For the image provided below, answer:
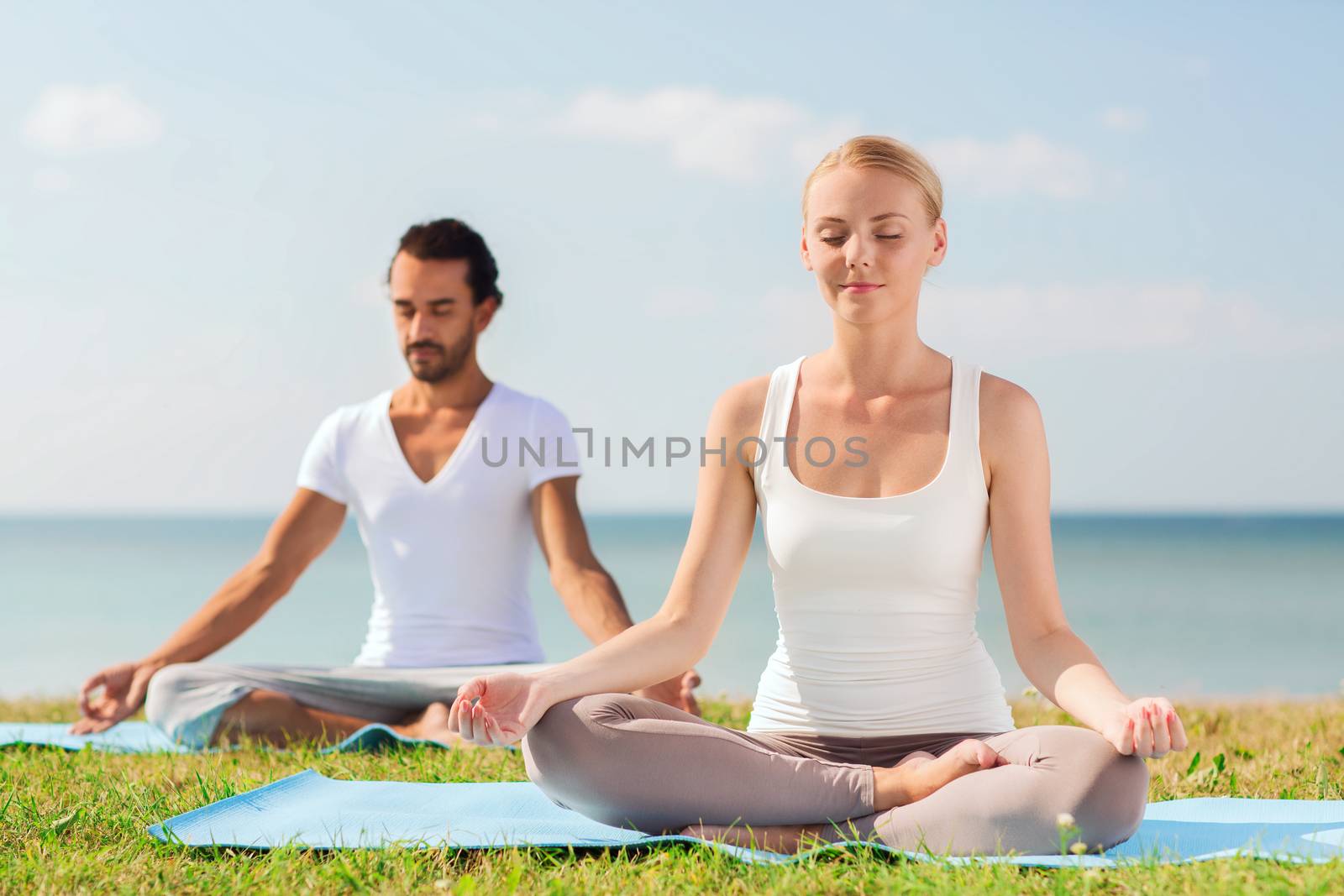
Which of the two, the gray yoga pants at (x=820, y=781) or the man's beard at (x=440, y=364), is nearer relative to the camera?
the gray yoga pants at (x=820, y=781)

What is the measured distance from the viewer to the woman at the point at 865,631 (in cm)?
255

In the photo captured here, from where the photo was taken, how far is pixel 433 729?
4.37m

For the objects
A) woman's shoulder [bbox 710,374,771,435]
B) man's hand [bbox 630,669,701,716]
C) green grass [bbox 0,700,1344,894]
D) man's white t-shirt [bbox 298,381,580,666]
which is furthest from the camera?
man's white t-shirt [bbox 298,381,580,666]

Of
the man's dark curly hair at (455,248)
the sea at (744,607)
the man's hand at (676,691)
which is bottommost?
the sea at (744,607)

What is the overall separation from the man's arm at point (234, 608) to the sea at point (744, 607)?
0.94 m

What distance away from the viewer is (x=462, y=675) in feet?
15.0

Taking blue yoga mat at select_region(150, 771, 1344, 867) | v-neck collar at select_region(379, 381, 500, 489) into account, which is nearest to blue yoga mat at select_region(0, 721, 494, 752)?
blue yoga mat at select_region(150, 771, 1344, 867)

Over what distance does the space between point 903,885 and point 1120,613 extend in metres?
24.9

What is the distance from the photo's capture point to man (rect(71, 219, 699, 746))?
454 centimetres

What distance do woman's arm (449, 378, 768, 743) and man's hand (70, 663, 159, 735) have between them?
2.37 metres

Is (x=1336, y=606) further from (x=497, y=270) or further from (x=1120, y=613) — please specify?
(x=497, y=270)

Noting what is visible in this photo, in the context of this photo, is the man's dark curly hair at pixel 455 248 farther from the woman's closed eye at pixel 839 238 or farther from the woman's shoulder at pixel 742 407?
the woman's closed eye at pixel 839 238

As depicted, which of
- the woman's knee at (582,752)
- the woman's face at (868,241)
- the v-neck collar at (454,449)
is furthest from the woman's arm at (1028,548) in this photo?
the v-neck collar at (454,449)

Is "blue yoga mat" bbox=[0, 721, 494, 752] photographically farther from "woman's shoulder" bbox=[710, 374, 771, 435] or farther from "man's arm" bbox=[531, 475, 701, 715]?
"woman's shoulder" bbox=[710, 374, 771, 435]
